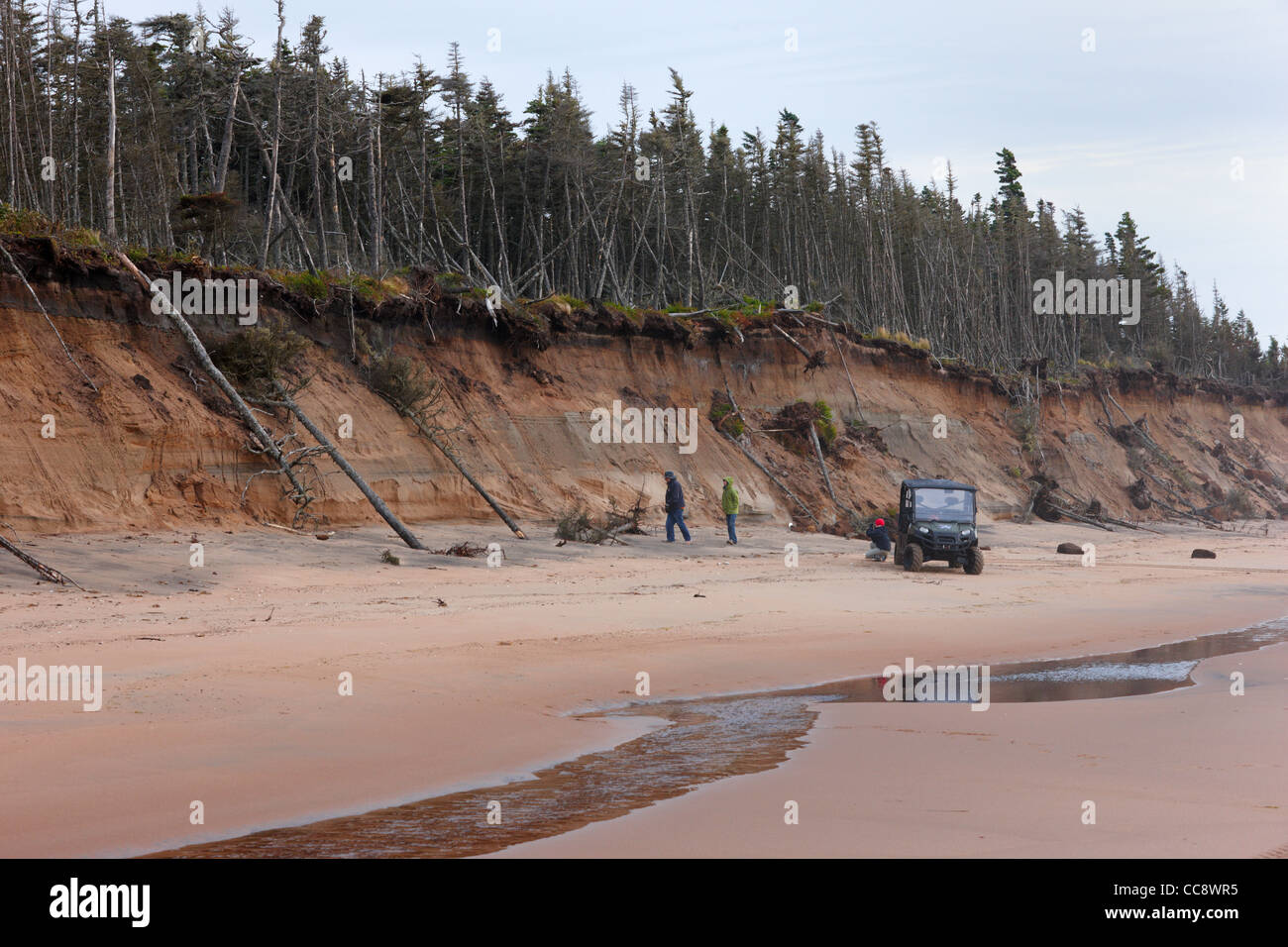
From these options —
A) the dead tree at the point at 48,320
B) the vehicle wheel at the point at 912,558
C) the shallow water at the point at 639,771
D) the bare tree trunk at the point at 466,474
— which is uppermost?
the dead tree at the point at 48,320

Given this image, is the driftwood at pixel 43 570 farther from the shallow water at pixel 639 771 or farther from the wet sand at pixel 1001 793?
the wet sand at pixel 1001 793

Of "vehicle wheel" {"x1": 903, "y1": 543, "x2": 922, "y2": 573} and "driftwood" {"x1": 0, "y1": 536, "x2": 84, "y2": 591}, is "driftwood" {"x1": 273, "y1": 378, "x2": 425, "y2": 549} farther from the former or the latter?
"vehicle wheel" {"x1": 903, "y1": 543, "x2": 922, "y2": 573}

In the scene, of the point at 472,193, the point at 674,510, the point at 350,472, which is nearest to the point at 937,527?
the point at 674,510

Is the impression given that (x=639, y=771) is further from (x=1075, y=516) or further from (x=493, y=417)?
(x=1075, y=516)

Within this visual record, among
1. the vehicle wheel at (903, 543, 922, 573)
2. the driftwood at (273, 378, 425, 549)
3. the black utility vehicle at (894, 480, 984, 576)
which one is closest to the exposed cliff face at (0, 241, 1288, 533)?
the driftwood at (273, 378, 425, 549)

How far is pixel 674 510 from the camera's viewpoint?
22062 mm

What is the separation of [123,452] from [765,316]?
2050cm

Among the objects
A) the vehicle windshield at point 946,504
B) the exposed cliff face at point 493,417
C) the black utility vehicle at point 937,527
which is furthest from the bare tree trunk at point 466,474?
the vehicle windshield at point 946,504

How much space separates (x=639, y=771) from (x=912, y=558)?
14.4 metres

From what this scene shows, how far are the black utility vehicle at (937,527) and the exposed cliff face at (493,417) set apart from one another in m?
6.19

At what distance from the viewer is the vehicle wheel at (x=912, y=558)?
1986cm

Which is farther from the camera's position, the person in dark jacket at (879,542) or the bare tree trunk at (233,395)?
the person in dark jacket at (879,542)

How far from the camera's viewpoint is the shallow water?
198 inches

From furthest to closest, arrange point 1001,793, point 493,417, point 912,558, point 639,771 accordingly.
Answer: point 493,417
point 912,558
point 639,771
point 1001,793
